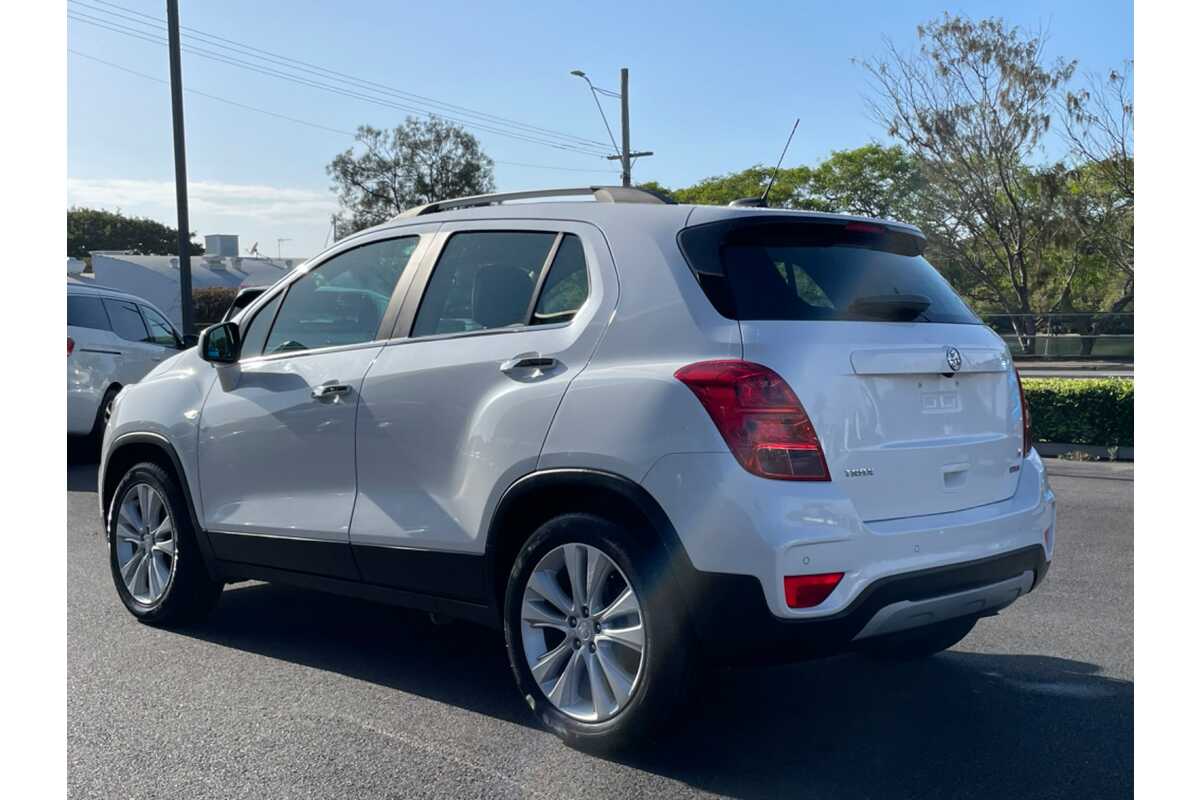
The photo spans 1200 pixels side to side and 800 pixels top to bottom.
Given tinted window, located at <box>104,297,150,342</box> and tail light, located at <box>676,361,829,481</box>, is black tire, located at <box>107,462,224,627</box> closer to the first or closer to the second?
tail light, located at <box>676,361,829,481</box>

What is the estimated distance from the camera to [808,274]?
4.04m

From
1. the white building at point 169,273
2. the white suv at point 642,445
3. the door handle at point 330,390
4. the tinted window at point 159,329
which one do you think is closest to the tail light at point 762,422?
the white suv at point 642,445

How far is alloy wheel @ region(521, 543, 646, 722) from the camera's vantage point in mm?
3879

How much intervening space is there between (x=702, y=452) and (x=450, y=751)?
1.38 m

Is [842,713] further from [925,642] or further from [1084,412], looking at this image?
[1084,412]

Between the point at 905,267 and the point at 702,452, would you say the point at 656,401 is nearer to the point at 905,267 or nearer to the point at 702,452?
the point at 702,452

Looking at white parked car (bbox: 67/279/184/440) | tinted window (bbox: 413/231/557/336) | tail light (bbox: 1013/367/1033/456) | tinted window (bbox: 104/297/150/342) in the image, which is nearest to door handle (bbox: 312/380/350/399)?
tinted window (bbox: 413/231/557/336)

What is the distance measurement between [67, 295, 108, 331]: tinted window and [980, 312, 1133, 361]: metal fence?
2885cm

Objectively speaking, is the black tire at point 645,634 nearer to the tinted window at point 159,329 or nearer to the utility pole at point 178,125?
the tinted window at point 159,329

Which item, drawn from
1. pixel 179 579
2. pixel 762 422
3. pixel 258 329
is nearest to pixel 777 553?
pixel 762 422

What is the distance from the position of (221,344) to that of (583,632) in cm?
239

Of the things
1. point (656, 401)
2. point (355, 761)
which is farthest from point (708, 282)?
point (355, 761)

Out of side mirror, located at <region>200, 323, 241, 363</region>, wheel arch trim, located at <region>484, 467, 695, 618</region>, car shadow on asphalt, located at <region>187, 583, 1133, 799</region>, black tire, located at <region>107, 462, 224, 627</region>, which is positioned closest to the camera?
wheel arch trim, located at <region>484, 467, 695, 618</region>

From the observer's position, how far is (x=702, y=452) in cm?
361
